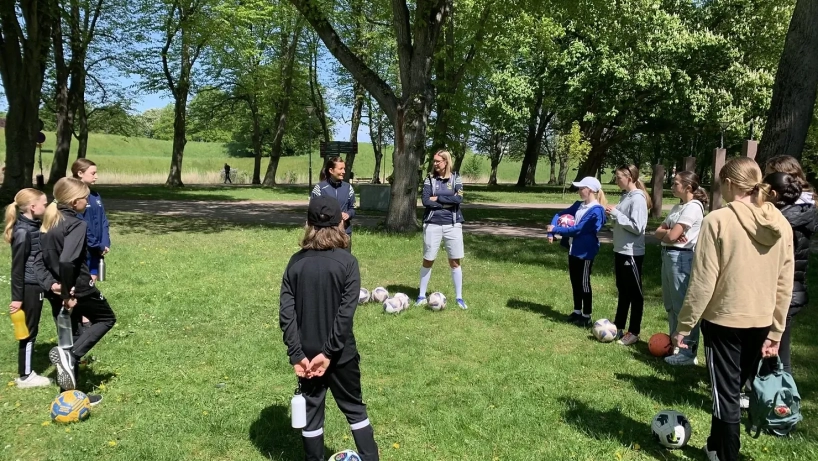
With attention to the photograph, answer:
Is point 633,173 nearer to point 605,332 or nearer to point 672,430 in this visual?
point 605,332

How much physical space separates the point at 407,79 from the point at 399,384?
36.2 feet

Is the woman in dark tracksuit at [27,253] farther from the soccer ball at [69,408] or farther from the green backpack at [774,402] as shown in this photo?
the green backpack at [774,402]

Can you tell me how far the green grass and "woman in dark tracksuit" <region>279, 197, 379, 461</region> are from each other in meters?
0.75

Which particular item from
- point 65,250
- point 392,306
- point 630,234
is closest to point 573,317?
point 630,234

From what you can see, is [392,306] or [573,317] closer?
[573,317]

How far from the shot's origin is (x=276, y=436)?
4.27 meters

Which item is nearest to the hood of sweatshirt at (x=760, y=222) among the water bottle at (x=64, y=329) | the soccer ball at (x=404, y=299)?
the soccer ball at (x=404, y=299)

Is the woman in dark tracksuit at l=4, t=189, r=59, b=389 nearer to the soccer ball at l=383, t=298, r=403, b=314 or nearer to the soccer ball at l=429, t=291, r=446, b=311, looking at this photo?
the soccer ball at l=383, t=298, r=403, b=314

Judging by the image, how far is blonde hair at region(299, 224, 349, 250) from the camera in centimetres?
339

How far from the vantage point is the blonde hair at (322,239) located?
11.1ft

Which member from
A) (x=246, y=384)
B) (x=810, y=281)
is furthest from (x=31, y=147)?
(x=810, y=281)

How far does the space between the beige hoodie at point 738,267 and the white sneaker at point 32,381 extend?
5.42m

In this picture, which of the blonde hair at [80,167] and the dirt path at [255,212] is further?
the dirt path at [255,212]

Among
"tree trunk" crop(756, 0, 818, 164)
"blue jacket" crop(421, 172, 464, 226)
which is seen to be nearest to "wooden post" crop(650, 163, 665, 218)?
"tree trunk" crop(756, 0, 818, 164)
